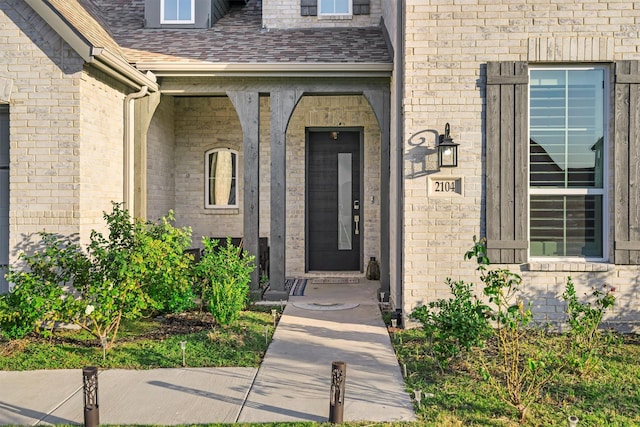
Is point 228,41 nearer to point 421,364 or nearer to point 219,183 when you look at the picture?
point 219,183

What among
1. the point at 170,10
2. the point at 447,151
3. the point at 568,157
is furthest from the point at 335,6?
the point at 568,157

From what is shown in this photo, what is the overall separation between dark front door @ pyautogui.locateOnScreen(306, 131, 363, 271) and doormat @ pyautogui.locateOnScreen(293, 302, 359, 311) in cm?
245

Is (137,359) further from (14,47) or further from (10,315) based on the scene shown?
(14,47)

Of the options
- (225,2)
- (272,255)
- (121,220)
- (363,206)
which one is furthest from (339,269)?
(225,2)

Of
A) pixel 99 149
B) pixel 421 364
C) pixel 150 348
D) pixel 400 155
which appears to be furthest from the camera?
pixel 99 149

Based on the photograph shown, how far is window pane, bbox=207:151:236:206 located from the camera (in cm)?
1027

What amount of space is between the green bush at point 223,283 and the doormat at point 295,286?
6.77ft

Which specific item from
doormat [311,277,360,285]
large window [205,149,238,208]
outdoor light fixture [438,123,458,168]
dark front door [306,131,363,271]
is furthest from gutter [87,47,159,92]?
doormat [311,277,360,285]

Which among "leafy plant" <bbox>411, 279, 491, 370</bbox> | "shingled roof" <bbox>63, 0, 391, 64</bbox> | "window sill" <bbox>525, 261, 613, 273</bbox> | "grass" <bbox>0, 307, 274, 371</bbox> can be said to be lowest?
"grass" <bbox>0, 307, 274, 371</bbox>

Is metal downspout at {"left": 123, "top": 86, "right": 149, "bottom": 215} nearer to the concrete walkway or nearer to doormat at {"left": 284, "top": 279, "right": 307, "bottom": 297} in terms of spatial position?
doormat at {"left": 284, "top": 279, "right": 307, "bottom": 297}

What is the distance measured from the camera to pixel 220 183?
33.7 feet

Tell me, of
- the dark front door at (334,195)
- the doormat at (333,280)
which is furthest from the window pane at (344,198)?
the doormat at (333,280)

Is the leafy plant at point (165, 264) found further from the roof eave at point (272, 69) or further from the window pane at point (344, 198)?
the window pane at point (344, 198)

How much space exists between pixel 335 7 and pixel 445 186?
5.01m
